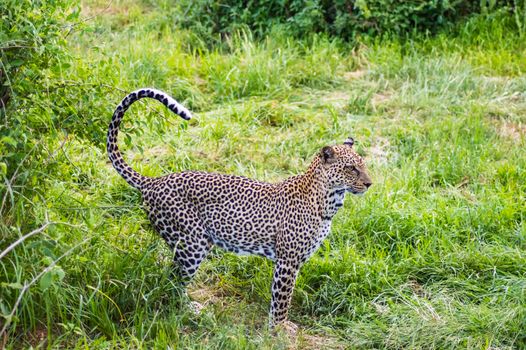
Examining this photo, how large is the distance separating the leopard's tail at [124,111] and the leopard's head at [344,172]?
3.42 ft

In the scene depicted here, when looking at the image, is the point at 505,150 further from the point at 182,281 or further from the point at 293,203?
the point at 182,281

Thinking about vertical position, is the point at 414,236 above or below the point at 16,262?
below

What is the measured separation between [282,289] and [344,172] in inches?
37.0

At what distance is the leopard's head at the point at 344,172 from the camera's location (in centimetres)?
685

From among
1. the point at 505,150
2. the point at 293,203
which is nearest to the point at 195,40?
the point at 505,150

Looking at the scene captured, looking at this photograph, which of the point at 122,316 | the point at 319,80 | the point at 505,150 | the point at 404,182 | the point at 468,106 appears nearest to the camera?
the point at 122,316

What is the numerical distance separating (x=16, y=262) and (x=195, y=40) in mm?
6274

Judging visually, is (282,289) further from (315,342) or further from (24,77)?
(24,77)

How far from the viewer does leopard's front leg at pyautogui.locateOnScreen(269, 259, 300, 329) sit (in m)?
6.80

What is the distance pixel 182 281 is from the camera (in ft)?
22.4

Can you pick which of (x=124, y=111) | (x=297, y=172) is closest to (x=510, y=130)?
(x=297, y=172)

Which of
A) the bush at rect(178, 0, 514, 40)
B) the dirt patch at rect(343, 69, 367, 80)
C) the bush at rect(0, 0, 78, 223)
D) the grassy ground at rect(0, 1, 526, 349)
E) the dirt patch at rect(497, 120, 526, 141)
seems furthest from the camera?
the bush at rect(178, 0, 514, 40)

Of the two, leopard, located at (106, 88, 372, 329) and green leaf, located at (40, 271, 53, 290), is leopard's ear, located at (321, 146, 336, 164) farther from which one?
green leaf, located at (40, 271, 53, 290)

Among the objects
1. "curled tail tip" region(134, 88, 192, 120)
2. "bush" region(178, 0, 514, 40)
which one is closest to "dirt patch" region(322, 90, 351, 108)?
"bush" region(178, 0, 514, 40)
